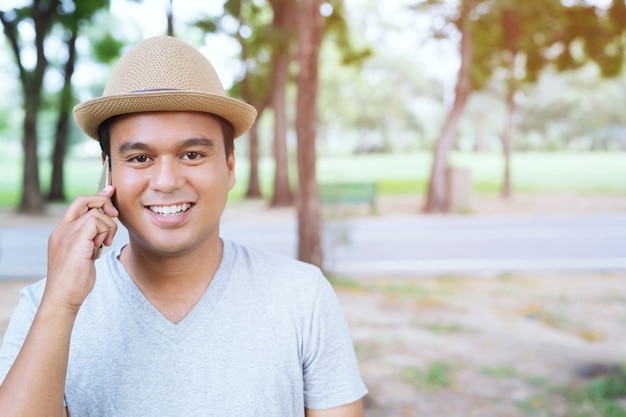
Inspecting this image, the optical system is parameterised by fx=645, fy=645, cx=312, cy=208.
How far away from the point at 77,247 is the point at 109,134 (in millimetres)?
391

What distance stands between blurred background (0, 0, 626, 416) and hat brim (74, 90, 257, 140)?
3.62m

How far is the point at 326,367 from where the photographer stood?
177cm

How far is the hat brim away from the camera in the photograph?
169cm

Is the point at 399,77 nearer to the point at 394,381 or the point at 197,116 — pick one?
the point at 394,381

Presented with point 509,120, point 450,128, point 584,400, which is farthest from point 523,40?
point 584,400

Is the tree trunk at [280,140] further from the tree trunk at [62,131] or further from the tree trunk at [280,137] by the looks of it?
the tree trunk at [62,131]

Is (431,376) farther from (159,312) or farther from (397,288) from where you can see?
(159,312)

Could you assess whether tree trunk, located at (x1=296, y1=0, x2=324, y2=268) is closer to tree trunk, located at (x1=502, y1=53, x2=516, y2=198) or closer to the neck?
the neck

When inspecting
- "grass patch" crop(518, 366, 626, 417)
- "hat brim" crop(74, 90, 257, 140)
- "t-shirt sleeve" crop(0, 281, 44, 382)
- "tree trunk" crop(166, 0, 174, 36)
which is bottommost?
Answer: "grass patch" crop(518, 366, 626, 417)

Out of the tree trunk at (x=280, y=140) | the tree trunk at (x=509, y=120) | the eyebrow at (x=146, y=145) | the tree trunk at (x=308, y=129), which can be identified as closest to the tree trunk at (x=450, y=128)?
the tree trunk at (x=509, y=120)

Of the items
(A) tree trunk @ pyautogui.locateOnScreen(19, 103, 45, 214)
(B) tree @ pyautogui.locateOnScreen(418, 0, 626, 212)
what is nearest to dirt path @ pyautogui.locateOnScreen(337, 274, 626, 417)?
(B) tree @ pyautogui.locateOnScreen(418, 0, 626, 212)

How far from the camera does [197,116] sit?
1.82 m

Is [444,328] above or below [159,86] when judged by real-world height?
below

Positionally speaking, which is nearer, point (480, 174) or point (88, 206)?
point (88, 206)
